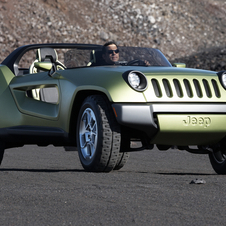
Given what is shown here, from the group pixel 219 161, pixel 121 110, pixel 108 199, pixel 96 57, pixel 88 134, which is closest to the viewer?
pixel 108 199

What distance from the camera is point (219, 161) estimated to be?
6395mm

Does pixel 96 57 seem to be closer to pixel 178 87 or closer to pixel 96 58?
pixel 96 58

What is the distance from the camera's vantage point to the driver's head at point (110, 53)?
6488mm

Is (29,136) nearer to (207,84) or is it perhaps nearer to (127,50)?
(127,50)

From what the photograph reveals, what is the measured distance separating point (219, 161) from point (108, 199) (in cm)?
276

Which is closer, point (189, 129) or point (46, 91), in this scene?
point (189, 129)

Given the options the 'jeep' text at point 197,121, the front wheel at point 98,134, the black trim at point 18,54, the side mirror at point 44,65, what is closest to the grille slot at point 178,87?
the 'jeep' text at point 197,121

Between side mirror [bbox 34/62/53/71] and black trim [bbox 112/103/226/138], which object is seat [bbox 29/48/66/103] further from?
black trim [bbox 112/103/226/138]

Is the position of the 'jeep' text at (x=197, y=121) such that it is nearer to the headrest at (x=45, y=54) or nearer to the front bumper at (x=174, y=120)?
the front bumper at (x=174, y=120)

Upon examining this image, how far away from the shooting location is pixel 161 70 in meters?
5.52

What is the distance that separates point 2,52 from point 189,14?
21.0 metres

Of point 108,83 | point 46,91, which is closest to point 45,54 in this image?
point 46,91

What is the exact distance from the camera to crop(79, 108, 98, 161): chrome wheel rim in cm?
556

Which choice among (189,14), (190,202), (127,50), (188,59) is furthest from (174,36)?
(190,202)
